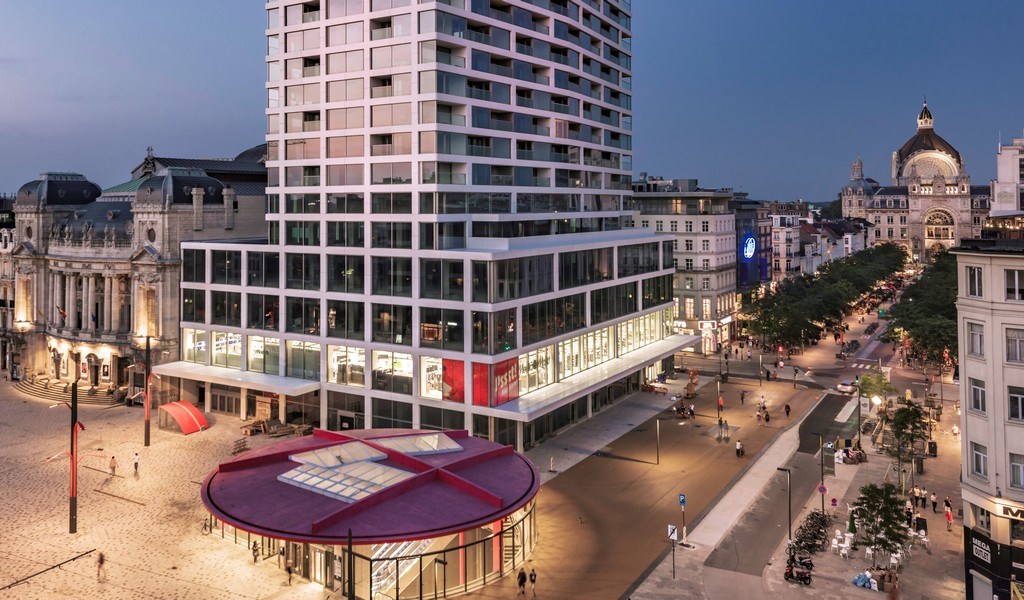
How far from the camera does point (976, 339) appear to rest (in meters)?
37.2

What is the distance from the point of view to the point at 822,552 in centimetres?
4294

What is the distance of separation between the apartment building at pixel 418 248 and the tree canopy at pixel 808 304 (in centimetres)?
3313

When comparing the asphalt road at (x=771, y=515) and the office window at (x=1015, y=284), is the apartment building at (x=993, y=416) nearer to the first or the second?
the office window at (x=1015, y=284)

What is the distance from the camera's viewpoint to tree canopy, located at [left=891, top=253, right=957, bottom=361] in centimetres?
8031

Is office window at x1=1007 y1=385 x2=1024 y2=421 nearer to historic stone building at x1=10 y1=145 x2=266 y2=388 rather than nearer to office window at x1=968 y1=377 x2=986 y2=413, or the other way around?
office window at x1=968 y1=377 x2=986 y2=413

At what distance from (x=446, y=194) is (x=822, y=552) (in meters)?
38.9

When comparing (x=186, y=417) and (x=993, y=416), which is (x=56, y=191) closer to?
(x=186, y=417)

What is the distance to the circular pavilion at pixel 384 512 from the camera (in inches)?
1431

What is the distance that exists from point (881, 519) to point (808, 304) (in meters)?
73.0

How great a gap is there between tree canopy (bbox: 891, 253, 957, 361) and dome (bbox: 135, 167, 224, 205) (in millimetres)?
80109

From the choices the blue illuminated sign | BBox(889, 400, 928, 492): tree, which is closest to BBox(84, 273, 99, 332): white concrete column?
BBox(889, 400, 928, 492): tree

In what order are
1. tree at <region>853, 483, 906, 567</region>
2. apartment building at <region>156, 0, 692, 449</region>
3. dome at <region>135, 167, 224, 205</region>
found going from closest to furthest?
tree at <region>853, 483, 906, 567</region> → apartment building at <region>156, 0, 692, 449</region> → dome at <region>135, 167, 224, 205</region>

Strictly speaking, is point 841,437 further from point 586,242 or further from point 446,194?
point 446,194

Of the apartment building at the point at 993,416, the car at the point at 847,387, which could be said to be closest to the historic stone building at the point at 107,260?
the apartment building at the point at 993,416
